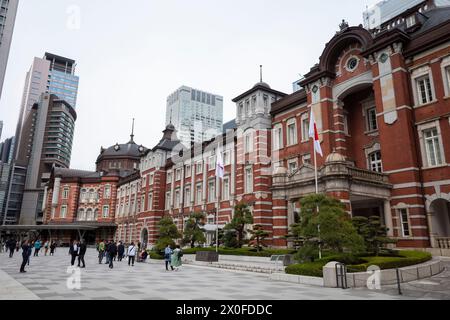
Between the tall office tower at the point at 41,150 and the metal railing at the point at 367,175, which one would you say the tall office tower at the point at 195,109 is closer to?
the tall office tower at the point at 41,150

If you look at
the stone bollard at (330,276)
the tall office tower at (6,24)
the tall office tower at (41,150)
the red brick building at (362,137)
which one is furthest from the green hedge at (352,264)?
the tall office tower at (41,150)

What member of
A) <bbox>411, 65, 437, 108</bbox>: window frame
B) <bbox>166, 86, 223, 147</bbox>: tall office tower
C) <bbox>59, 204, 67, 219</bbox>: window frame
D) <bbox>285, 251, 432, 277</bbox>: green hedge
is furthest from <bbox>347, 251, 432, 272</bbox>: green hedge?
<bbox>166, 86, 223, 147</bbox>: tall office tower

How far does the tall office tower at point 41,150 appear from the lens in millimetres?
105062

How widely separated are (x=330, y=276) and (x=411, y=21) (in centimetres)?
2118

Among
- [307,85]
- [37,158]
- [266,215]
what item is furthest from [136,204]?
[37,158]

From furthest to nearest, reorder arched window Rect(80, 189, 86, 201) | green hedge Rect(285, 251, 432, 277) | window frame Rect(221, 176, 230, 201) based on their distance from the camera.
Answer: arched window Rect(80, 189, 86, 201)
window frame Rect(221, 176, 230, 201)
green hedge Rect(285, 251, 432, 277)

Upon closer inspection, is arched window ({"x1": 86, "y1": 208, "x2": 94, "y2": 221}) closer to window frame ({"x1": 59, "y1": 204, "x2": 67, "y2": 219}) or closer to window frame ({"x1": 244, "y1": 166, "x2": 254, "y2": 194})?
window frame ({"x1": 59, "y1": 204, "x2": 67, "y2": 219})

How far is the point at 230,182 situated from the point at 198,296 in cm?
2570

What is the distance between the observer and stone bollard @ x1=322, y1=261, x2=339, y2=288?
39.5 feet

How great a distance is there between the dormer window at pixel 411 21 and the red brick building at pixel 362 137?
94 mm

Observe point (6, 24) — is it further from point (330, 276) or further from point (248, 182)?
point (330, 276)

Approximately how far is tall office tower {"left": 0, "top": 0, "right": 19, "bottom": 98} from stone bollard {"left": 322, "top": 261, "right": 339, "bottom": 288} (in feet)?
159

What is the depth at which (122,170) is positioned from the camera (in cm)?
6775

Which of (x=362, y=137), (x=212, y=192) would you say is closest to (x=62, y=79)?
(x=212, y=192)
